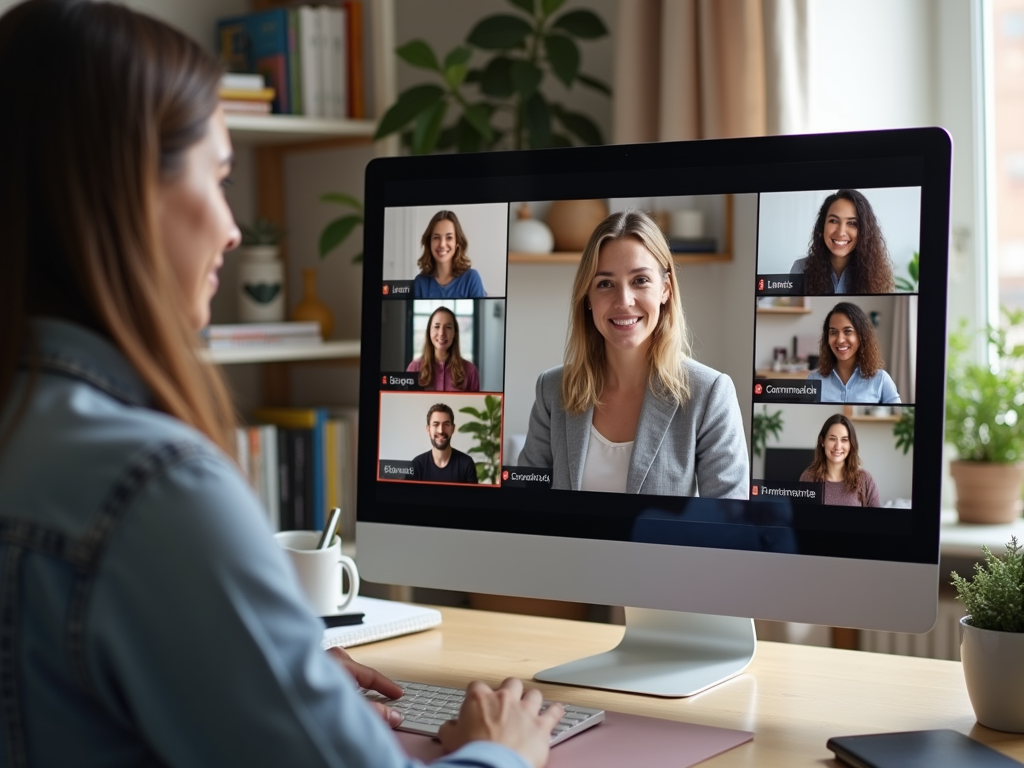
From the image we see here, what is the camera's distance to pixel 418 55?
231cm

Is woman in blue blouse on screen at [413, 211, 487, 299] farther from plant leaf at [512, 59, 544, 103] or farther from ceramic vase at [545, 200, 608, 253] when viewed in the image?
plant leaf at [512, 59, 544, 103]

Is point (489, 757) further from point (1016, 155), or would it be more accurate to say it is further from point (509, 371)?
point (1016, 155)

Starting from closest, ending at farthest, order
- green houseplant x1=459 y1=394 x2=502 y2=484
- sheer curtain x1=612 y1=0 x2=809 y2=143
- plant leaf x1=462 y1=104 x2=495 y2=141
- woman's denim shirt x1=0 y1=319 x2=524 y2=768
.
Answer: woman's denim shirt x1=0 y1=319 x2=524 y2=768
green houseplant x1=459 y1=394 x2=502 y2=484
sheer curtain x1=612 y1=0 x2=809 y2=143
plant leaf x1=462 y1=104 x2=495 y2=141

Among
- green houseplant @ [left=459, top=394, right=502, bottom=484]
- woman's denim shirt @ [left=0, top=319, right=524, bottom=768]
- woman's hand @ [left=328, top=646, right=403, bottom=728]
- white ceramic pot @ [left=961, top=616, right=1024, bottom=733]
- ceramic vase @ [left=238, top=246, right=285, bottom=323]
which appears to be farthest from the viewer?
ceramic vase @ [left=238, top=246, right=285, bottom=323]

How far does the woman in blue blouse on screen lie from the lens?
4.10 feet

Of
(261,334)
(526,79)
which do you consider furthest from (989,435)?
(261,334)

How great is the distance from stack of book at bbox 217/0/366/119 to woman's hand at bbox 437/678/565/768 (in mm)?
1769

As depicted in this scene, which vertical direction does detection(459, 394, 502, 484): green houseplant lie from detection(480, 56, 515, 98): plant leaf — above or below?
below

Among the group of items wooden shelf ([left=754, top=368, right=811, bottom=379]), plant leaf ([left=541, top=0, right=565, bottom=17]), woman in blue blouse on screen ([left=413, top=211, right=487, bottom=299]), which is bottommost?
wooden shelf ([left=754, top=368, right=811, bottom=379])

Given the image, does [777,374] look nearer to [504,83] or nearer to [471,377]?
[471,377]


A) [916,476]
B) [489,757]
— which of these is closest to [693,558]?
[916,476]

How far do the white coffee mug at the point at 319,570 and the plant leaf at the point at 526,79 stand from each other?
113 centimetres

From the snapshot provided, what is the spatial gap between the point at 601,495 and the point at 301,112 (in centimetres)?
155

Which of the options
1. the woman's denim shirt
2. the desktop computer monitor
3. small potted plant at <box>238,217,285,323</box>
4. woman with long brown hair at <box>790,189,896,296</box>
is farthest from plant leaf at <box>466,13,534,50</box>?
the woman's denim shirt
